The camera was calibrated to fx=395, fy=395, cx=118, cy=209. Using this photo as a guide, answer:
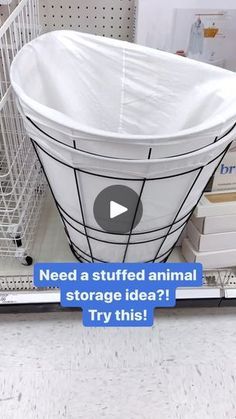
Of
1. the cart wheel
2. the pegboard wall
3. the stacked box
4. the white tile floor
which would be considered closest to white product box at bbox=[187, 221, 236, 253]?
the stacked box

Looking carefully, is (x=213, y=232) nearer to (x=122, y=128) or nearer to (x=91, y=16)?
(x=122, y=128)

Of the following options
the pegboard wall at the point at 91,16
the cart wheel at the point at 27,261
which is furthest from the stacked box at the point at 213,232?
the pegboard wall at the point at 91,16

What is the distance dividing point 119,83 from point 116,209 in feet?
0.87

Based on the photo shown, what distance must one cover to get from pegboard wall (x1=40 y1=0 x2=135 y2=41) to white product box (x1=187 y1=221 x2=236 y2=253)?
0.40 metres

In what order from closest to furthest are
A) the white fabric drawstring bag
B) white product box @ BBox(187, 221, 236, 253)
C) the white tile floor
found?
the white fabric drawstring bag, the white tile floor, white product box @ BBox(187, 221, 236, 253)

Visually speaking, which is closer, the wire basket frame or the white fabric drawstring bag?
the white fabric drawstring bag

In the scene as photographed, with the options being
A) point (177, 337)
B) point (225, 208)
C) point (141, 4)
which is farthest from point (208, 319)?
point (141, 4)

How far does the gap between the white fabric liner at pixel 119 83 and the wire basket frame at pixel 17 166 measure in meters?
0.05

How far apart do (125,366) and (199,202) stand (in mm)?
269

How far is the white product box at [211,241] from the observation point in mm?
642

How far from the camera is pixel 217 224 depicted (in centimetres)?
63

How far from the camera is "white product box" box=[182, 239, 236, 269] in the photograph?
66 centimetres

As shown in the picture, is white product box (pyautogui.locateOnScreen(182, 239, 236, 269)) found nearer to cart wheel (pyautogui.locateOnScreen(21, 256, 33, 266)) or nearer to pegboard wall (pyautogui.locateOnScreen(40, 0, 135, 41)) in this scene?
cart wheel (pyautogui.locateOnScreen(21, 256, 33, 266))

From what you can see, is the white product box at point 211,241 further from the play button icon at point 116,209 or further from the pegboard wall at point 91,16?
the pegboard wall at point 91,16
